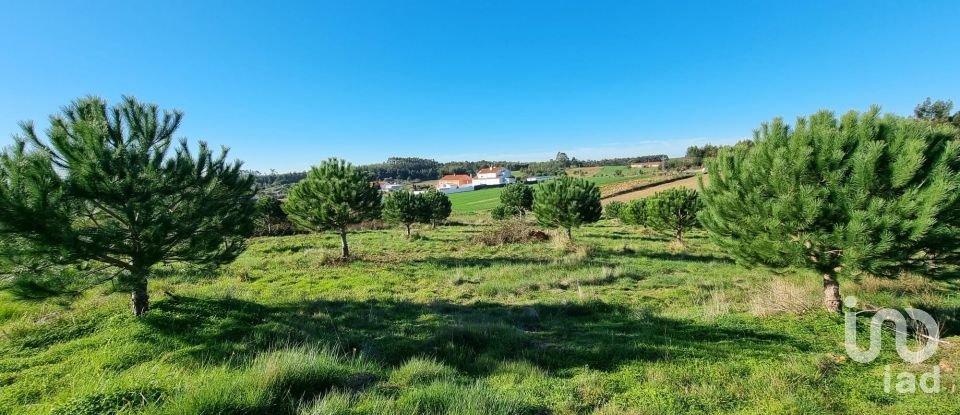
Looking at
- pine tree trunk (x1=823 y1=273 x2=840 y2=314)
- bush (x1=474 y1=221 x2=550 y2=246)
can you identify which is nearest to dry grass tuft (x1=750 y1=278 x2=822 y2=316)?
pine tree trunk (x1=823 y1=273 x2=840 y2=314)

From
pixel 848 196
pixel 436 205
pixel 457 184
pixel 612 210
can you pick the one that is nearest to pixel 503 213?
pixel 436 205

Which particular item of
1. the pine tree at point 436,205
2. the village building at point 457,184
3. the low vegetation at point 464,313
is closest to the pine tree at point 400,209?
the pine tree at point 436,205

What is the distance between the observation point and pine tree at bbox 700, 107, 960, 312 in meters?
5.48

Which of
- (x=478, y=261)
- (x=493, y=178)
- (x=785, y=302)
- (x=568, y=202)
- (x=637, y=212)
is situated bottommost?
(x=478, y=261)

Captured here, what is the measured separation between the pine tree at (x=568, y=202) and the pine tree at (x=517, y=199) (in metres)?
18.7

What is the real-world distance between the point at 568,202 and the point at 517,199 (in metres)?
20.2

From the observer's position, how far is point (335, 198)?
18719mm

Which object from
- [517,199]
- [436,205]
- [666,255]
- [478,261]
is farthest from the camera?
[517,199]

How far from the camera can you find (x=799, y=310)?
718 cm

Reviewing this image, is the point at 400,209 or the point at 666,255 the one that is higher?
the point at 400,209

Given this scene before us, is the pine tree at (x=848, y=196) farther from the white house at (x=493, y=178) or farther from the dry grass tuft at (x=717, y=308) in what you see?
the white house at (x=493, y=178)

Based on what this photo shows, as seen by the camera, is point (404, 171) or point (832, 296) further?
point (404, 171)

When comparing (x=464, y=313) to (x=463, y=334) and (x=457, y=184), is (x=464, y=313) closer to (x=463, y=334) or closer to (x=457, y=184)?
(x=463, y=334)

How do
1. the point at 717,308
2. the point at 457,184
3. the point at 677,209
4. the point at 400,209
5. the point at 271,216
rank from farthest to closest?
the point at 457,184, the point at 271,216, the point at 400,209, the point at 677,209, the point at 717,308
